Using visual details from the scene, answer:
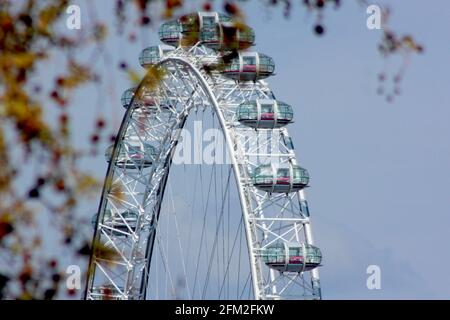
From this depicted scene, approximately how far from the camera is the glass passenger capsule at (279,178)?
81.6 m

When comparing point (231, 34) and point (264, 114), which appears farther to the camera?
point (264, 114)

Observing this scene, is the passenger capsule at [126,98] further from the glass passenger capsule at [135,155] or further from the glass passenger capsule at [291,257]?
the glass passenger capsule at [291,257]

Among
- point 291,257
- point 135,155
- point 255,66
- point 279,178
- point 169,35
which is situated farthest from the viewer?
point 135,155

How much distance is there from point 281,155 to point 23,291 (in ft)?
257

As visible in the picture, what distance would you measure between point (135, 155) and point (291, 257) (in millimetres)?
20753

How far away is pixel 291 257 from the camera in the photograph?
80938mm

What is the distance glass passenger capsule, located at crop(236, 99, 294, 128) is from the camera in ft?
267

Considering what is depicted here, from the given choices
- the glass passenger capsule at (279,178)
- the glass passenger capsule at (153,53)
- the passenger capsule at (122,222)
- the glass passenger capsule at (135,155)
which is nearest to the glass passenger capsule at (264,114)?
the glass passenger capsule at (279,178)

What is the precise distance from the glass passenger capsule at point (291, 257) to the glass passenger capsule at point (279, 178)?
10.5ft

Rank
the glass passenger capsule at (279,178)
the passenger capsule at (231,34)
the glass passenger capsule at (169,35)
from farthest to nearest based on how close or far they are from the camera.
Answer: the glass passenger capsule at (169,35), the glass passenger capsule at (279,178), the passenger capsule at (231,34)

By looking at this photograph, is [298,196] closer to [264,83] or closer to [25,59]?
[264,83]

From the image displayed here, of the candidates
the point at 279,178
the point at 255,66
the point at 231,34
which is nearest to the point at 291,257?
the point at 279,178

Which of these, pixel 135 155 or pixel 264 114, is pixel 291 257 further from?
pixel 135 155
